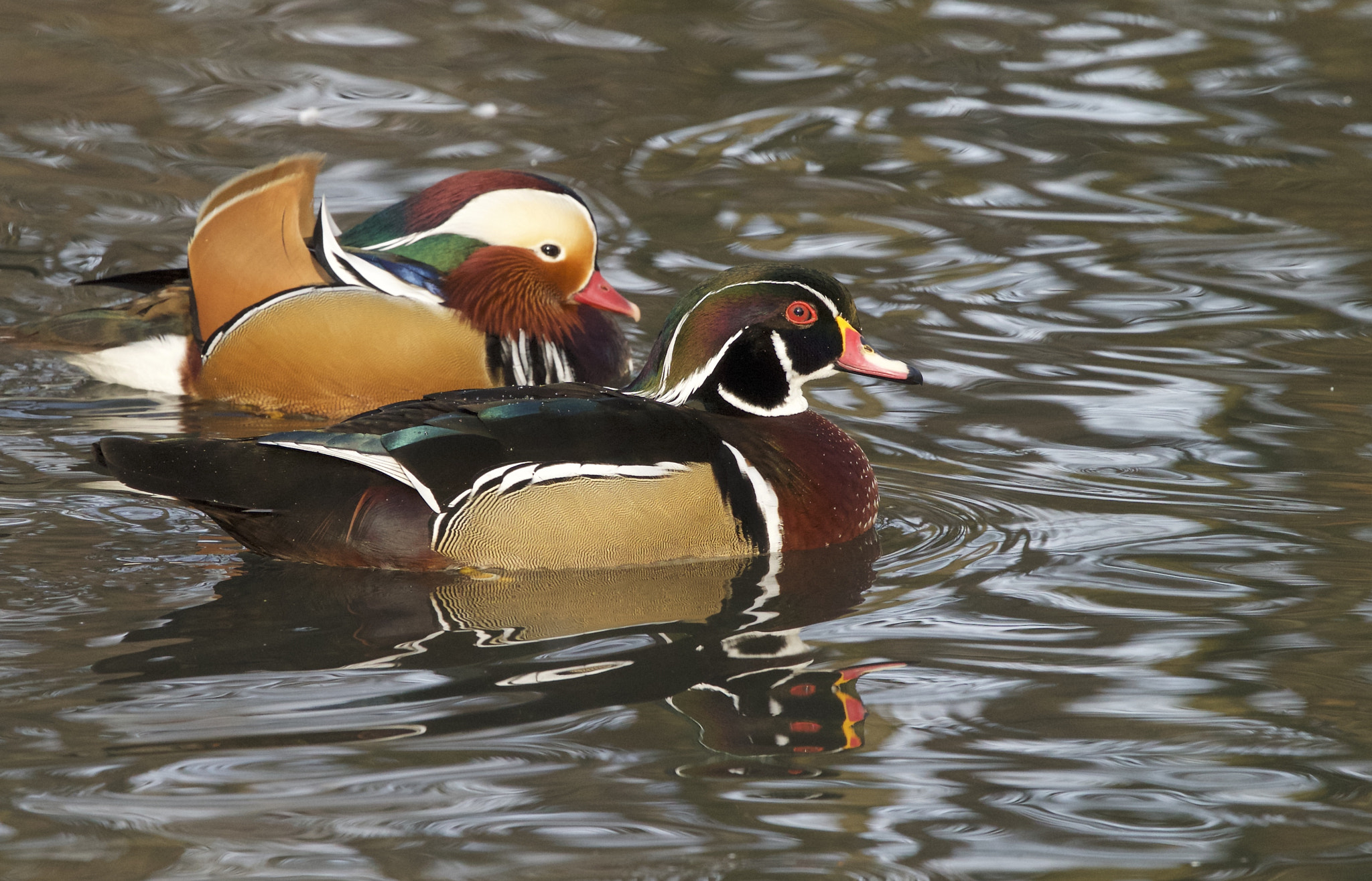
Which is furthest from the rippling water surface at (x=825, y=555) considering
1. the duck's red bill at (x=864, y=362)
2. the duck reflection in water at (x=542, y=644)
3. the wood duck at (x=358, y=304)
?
the duck's red bill at (x=864, y=362)

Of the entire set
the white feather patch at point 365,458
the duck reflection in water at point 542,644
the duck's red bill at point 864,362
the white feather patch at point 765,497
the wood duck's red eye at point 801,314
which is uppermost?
the wood duck's red eye at point 801,314

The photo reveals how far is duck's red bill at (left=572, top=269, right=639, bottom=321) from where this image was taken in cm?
722

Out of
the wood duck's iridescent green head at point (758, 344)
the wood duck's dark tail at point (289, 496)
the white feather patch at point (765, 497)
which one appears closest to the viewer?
the wood duck's dark tail at point (289, 496)

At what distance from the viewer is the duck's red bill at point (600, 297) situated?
23.7 ft

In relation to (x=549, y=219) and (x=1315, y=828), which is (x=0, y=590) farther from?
(x=1315, y=828)

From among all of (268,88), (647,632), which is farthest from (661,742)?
(268,88)

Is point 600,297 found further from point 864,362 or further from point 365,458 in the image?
point 365,458

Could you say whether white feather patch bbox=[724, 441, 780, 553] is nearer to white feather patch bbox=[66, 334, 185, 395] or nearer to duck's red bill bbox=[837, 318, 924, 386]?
duck's red bill bbox=[837, 318, 924, 386]

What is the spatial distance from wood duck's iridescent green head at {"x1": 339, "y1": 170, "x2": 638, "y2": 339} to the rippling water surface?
2.93 feet

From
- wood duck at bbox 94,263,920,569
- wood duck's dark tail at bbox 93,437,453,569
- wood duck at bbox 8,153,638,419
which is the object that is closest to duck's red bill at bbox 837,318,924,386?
wood duck at bbox 94,263,920,569

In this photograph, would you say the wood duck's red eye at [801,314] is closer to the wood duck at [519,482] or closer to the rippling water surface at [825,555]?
the wood duck at [519,482]

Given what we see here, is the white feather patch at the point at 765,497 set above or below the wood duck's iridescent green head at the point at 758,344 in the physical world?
below

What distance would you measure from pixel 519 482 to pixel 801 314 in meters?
1.12

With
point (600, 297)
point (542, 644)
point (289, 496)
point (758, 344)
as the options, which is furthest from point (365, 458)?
point (600, 297)
